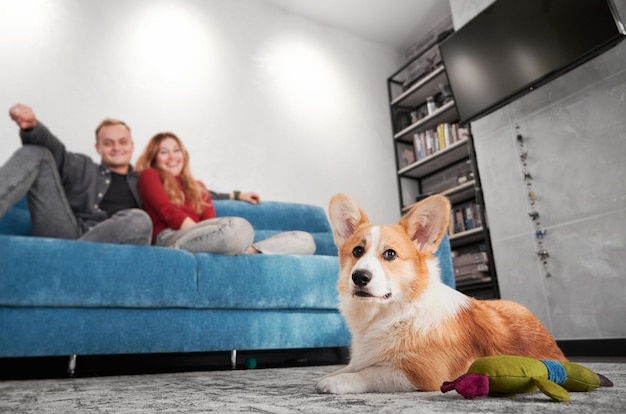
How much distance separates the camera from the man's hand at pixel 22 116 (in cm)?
173

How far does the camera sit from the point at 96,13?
3344 millimetres

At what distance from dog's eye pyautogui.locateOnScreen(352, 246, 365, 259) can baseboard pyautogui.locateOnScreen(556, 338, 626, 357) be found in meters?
2.09

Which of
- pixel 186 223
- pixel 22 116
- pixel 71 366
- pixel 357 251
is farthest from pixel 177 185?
pixel 357 251

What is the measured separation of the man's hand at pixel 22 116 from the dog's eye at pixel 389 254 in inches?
67.0

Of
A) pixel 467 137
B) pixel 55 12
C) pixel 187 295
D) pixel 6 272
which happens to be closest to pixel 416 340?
pixel 187 295

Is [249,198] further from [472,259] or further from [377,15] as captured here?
[377,15]

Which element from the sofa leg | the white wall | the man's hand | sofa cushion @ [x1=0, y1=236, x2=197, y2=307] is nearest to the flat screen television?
the white wall

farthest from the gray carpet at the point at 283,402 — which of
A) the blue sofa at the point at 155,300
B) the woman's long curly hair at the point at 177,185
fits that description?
the woman's long curly hair at the point at 177,185

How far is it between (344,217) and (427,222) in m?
0.20

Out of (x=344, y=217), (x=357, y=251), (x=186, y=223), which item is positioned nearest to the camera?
(x=357, y=251)

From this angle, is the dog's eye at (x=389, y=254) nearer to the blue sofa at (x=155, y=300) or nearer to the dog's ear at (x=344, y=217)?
the dog's ear at (x=344, y=217)

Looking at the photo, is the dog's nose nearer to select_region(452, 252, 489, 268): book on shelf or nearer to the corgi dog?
the corgi dog

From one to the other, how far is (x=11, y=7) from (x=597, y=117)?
157 inches

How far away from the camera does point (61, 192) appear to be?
188 centimetres
